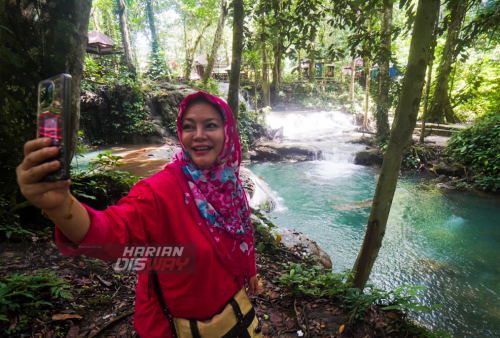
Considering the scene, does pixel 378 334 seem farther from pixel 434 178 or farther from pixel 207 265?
pixel 434 178

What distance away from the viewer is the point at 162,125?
13250mm

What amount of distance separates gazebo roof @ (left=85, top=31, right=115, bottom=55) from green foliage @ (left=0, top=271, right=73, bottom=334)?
15.9 meters

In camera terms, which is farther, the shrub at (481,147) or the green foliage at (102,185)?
the shrub at (481,147)

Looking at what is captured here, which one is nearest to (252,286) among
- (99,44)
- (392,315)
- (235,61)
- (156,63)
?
(392,315)

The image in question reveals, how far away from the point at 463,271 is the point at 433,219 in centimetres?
233

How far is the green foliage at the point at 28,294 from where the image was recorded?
6.29 feet

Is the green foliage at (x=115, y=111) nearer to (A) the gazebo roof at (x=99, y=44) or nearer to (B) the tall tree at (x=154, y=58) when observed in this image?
(A) the gazebo roof at (x=99, y=44)

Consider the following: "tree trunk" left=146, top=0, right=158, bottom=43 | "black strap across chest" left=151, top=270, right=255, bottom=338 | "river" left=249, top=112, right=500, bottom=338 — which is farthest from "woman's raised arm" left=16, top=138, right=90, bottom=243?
"tree trunk" left=146, top=0, right=158, bottom=43

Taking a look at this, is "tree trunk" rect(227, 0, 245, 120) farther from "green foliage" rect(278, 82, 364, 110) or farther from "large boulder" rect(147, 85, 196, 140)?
"green foliage" rect(278, 82, 364, 110)

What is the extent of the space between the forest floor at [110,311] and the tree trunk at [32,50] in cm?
124

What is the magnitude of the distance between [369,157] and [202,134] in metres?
12.4

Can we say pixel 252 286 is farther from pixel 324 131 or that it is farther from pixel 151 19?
pixel 324 131

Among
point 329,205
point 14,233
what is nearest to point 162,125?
point 329,205

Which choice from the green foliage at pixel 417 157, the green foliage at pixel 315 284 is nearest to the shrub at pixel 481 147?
the green foliage at pixel 417 157
